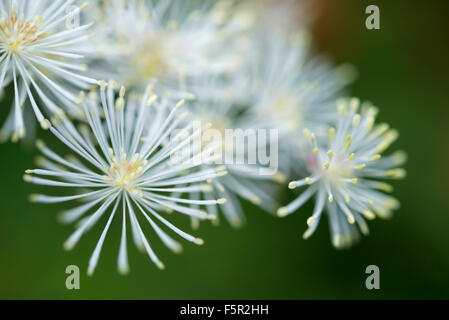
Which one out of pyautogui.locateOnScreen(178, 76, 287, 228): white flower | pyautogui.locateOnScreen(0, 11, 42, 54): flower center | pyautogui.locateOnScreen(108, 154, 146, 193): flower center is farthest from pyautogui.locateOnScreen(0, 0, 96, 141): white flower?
pyautogui.locateOnScreen(178, 76, 287, 228): white flower

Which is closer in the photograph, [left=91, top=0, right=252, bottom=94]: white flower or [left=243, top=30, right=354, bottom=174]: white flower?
[left=91, top=0, right=252, bottom=94]: white flower

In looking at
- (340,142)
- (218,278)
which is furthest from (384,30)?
(218,278)

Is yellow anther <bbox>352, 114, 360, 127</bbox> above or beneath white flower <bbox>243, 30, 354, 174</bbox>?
beneath

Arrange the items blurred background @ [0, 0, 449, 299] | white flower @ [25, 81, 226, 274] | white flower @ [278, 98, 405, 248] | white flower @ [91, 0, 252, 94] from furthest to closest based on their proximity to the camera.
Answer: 1. blurred background @ [0, 0, 449, 299]
2. white flower @ [91, 0, 252, 94]
3. white flower @ [278, 98, 405, 248]
4. white flower @ [25, 81, 226, 274]

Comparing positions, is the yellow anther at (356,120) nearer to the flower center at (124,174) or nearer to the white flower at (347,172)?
the white flower at (347,172)

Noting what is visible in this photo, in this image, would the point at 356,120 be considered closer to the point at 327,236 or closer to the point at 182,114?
the point at 182,114

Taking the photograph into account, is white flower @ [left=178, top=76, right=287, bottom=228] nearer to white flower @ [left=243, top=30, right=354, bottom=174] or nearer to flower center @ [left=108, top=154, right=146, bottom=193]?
white flower @ [left=243, top=30, right=354, bottom=174]

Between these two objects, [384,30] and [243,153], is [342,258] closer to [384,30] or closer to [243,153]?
[243,153]
